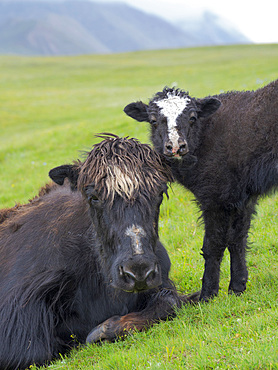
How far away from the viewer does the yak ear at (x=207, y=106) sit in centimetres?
624

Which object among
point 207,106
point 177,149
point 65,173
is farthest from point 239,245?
point 65,173

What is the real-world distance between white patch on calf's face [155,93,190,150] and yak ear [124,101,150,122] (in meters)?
0.41

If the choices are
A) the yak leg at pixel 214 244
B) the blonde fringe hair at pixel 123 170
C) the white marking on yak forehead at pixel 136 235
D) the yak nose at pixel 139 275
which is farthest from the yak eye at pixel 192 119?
the yak nose at pixel 139 275

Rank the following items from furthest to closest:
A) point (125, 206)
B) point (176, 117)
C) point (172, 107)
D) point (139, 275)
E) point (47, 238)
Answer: point (172, 107) → point (176, 117) → point (47, 238) → point (125, 206) → point (139, 275)

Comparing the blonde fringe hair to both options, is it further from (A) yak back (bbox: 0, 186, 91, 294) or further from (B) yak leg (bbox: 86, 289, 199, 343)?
(B) yak leg (bbox: 86, 289, 199, 343)

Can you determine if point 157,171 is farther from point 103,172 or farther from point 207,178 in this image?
point 207,178

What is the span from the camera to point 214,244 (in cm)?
564

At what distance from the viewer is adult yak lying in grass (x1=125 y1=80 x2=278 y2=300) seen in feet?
17.4

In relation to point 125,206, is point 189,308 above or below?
below

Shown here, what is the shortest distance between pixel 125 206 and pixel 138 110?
3146mm

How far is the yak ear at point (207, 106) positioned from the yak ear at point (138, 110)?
3.17 feet

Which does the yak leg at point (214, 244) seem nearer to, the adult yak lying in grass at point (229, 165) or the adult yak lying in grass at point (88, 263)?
the adult yak lying in grass at point (229, 165)

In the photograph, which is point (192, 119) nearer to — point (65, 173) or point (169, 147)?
point (169, 147)

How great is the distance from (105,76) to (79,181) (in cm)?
5531
